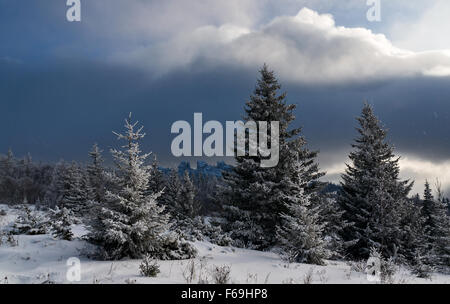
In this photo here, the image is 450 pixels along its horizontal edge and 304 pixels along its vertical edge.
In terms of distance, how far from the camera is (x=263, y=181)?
17203mm

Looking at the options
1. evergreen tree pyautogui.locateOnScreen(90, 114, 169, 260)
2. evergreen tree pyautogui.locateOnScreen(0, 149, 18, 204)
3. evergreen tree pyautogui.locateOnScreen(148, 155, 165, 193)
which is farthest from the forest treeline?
evergreen tree pyautogui.locateOnScreen(0, 149, 18, 204)

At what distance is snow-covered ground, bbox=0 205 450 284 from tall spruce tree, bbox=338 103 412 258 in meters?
11.3

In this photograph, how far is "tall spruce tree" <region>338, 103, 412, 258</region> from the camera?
1903cm

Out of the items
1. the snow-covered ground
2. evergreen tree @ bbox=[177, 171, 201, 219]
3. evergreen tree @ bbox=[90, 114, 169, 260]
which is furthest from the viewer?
evergreen tree @ bbox=[177, 171, 201, 219]

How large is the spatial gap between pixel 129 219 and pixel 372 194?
55.9ft

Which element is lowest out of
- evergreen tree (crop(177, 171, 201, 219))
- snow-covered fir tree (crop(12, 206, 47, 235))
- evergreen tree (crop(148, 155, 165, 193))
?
evergreen tree (crop(177, 171, 201, 219))

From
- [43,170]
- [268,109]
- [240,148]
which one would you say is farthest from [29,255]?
[43,170]

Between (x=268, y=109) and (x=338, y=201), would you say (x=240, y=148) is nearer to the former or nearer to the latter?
(x=268, y=109)

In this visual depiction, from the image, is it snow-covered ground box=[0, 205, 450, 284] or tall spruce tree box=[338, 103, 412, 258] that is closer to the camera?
snow-covered ground box=[0, 205, 450, 284]

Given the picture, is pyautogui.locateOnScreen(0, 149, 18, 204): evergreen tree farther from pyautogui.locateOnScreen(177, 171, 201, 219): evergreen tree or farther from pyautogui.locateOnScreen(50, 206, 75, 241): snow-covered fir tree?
pyautogui.locateOnScreen(50, 206, 75, 241): snow-covered fir tree

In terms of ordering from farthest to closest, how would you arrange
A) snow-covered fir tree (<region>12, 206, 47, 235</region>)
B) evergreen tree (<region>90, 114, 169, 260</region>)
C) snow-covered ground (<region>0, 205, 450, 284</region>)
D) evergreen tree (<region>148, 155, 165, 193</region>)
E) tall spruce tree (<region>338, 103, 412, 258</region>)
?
evergreen tree (<region>148, 155, 165, 193</region>)
tall spruce tree (<region>338, 103, 412, 258</region>)
snow-covered fir tree (<region>12, 206, 47, 235</region>)
evergreen tree (<region>90, 114, 169, 260</region>)
snow-covered ground (<region>0, 205, 450, 284</region>)

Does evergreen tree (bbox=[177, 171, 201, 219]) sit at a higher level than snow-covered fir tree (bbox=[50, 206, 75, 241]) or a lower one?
lower

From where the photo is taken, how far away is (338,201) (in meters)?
22.1
